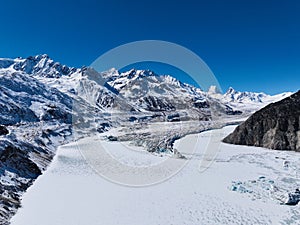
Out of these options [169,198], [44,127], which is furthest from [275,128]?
[44,127]

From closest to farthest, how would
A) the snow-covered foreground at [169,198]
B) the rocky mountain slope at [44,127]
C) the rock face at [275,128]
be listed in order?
the snow-covered foreground at [169,198]
the rocky mountain slope at [44,127]
the rock face at [275,128]

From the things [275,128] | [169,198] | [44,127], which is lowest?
[169,198]

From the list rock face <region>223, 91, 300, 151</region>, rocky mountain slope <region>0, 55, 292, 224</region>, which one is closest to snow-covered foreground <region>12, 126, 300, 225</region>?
rocky mountain slope <region>0, 55, 292, 224</region>

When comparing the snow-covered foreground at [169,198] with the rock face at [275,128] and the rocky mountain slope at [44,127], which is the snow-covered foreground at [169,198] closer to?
the rocky mountain slope at [44,127]

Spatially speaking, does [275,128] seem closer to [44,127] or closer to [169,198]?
[169,198]

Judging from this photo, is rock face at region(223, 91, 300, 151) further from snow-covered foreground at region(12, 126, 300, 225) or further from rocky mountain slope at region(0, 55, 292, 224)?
rocky mountain slope at region(0, 55, 292, 224)

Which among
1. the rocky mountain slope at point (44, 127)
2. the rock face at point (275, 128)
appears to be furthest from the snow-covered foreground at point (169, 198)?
the rock face at point (275, 128)
